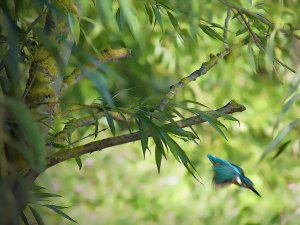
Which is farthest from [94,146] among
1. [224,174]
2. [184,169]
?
[184,169]

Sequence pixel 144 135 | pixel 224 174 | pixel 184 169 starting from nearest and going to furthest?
1. pixel 144 135
2. pixel 224 174
3. pixel 184 169

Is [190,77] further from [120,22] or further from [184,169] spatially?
[184,169]

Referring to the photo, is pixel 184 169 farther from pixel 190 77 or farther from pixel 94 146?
pixel 94 146

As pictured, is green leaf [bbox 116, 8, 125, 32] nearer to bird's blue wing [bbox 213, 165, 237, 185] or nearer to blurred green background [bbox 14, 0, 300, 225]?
bird's blue wing [bbox 213, 165, 237, 185]

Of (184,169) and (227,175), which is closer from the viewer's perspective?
(227,175)

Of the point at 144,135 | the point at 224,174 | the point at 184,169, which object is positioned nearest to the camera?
the point at 144,135

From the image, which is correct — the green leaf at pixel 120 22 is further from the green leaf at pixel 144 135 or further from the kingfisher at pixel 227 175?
the kingfisher at pixel 227 175

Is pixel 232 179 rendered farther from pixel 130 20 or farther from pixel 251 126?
pixel 251 126

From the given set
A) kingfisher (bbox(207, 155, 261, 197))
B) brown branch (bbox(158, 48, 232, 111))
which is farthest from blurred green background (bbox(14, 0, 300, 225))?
kingfisher (bbox(207, 155, 261, 197))

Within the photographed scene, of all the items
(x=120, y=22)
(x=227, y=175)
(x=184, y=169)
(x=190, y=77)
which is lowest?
(x=227, y=175)

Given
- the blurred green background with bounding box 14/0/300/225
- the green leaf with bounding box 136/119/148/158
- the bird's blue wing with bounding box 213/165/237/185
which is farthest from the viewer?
the blurred green background with bounding box 14/0/300/225

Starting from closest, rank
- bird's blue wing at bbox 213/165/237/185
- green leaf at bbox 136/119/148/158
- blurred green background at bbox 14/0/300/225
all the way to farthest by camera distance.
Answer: green leaf at bbox 136/119/148/158 → bird's blue wing at bbox 213/165/237/185 → blurred green background at bbox 14/0/300/225

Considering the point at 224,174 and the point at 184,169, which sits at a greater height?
the point at 184,169

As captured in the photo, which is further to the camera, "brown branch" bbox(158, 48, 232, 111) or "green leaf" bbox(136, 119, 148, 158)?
"brown branch" bbox(158, 48, 232, 111)
